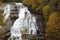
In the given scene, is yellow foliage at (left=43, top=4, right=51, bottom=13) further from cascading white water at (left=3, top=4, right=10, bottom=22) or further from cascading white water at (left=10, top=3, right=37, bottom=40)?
cascading white water at (left=3, top=4, right=10, bottom=22)

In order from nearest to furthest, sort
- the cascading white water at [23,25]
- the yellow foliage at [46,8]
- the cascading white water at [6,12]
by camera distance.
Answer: the yellow foliage at [46,8] < the cascading white water at [23,25] < the cascading white water at [6,12]

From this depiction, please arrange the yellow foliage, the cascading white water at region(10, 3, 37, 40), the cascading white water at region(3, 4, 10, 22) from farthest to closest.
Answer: the cascading white water at region(3, 4, 10, 22) < the cascading white water at region(10, 3, 37, 40) < the yellow foliage

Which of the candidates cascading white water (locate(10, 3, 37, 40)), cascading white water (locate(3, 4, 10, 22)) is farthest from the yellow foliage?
cascading white water (locate(3, 4, 10, 22))

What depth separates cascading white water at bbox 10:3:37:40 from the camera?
37.8m

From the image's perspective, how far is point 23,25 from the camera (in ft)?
129

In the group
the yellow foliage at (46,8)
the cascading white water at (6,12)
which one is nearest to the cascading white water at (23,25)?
the cascading white water at (6,12)

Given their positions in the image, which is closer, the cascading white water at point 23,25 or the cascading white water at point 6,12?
the cascading white water at point 23,25

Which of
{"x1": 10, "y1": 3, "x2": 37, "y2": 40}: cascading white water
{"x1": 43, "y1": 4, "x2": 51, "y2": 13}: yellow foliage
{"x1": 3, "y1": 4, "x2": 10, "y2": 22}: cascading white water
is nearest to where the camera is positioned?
{"x1": 43, "y1": 4, "x2": 51, "y2": 13}: yellow foliage

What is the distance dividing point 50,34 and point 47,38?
101 centimetres

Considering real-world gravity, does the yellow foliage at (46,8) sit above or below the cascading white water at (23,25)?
above

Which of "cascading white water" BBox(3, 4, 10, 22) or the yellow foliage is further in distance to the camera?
"cascading white water" BBox(3, 4, 10, 22)

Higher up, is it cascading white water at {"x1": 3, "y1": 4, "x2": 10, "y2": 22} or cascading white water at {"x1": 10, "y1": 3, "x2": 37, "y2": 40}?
cascading white water at {"x1": 3, "y1": 4, "x2": 10, "y2": 22}

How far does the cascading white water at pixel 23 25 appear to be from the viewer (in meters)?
37.8

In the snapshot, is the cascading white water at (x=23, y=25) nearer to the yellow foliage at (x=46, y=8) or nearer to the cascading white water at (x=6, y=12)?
the cascading white water at (x=6, y=12)
